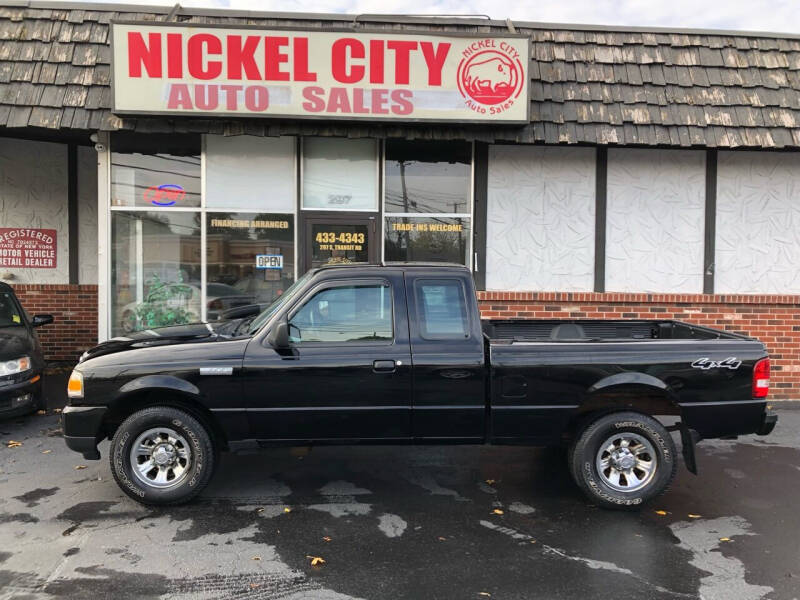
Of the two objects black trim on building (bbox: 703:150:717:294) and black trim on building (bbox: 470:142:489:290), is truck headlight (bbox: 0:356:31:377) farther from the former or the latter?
black trim on building (bbox: 703:150:717:294)

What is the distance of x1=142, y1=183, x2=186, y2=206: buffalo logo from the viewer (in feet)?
26.9

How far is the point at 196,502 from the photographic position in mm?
4543

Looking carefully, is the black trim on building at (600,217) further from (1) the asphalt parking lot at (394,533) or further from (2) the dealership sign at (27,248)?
(2) the dealership sign at (27,248)

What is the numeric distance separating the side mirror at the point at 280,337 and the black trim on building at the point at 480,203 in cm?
423

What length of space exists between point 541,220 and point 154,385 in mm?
5596

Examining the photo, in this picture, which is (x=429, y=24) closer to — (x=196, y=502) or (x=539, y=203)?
(x=539, y=203)

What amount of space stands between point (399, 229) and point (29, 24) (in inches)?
210

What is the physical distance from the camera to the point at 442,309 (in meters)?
4.62

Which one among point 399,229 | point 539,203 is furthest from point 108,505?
point 539,203

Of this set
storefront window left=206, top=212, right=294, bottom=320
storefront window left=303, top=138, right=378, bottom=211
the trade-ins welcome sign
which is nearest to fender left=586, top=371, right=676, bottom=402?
the trade-ins welcome sign

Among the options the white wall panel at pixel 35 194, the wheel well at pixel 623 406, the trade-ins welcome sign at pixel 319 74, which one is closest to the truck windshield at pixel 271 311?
the wheel well at pixel 623 406

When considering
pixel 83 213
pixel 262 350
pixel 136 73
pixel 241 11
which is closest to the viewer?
pixel 262 350

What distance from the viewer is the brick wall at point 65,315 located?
9.52 meters

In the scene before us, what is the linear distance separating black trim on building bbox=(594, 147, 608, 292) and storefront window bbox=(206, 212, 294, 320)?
162 inches
